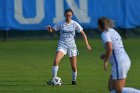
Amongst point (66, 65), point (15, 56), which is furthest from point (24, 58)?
point (66, 65)

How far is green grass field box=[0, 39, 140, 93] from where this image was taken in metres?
15.8

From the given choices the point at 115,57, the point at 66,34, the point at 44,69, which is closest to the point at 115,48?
the point at 115,57

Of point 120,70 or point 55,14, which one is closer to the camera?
point 120,70

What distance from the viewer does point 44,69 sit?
20.3 metres

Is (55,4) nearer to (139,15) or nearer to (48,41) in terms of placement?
(48,41)

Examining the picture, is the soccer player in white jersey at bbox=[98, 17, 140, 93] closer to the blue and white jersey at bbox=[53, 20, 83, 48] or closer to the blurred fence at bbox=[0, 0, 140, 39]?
the blue and white jersey at bbox=[53, 20, 83, 48]

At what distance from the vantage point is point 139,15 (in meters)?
32.9

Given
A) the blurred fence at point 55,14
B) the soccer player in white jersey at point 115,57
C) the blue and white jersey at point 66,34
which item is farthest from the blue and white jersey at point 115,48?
the blurred fence at point 55,14

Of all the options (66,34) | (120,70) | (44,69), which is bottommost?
(44,69)

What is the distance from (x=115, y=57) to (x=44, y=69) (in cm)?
838

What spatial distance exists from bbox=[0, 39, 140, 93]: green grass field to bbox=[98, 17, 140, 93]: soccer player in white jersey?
9.99 ft

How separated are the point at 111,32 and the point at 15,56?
13.0 metres

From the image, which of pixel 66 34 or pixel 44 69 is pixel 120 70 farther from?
pixel 44 69

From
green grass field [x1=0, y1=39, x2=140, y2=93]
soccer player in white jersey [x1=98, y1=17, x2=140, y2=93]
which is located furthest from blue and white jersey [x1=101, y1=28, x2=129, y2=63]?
green grass field [x1=0, y1=39, x2=140, y2=93]
